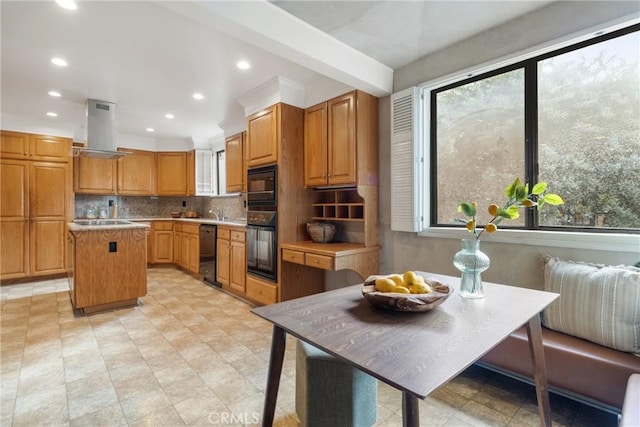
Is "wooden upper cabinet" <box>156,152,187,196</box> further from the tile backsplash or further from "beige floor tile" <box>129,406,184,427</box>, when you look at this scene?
"beige floor tile" <box>129,406,184,427</box>

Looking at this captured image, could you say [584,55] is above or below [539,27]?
below

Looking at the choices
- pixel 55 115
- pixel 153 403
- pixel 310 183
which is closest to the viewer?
pixel 153 403

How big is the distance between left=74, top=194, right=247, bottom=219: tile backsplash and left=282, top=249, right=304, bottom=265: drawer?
2190 mm

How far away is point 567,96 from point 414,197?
1289mm

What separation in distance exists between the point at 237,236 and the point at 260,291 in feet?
2.94

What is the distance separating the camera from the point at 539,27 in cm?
218

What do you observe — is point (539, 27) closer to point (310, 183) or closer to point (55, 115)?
point (310, 183)

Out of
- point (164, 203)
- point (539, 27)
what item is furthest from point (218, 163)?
point (539, 27)

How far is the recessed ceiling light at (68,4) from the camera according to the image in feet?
6.64

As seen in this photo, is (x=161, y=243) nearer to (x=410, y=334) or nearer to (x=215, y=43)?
(x=215, y=43)

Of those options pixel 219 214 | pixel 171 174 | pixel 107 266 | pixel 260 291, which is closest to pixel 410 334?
pixel 260 291

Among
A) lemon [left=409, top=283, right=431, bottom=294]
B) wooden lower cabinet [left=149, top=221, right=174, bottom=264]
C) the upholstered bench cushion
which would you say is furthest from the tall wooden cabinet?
the upholstered bench cushion

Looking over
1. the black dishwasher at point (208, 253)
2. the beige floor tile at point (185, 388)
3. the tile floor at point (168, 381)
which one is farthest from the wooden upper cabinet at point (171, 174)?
the beige floor tile at point (185, 388)

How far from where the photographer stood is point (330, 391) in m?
1.50
